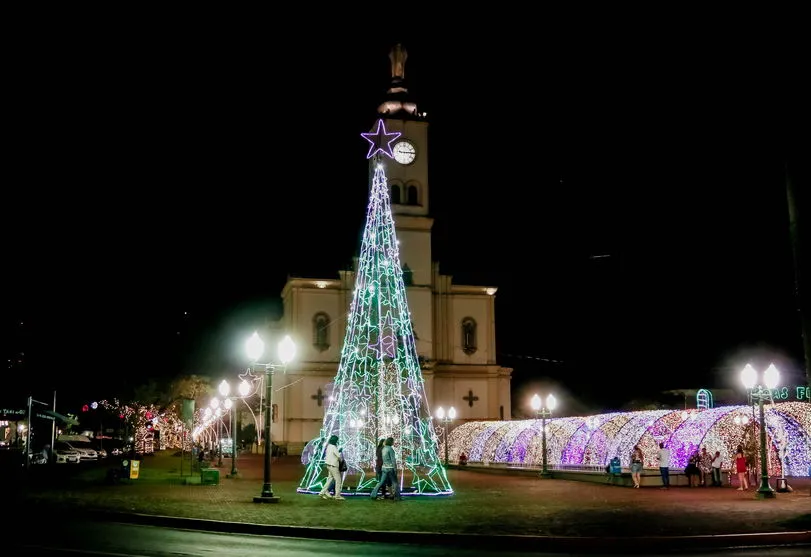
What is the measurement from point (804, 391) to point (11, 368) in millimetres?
41071

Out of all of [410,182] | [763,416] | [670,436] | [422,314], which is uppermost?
[410,182]

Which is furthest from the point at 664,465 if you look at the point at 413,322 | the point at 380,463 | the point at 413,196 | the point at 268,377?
the point at 413,196

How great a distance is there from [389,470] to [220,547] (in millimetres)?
8062

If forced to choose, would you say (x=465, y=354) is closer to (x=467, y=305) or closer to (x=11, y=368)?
(x=467, y=305)

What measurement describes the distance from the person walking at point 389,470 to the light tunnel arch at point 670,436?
11.9m

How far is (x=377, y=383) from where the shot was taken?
968 inches

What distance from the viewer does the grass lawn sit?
15.5 meters

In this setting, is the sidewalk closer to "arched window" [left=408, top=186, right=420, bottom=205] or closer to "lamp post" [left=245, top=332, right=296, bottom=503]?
"lamp post" [left=245, top=332, right=296, bottom=503]

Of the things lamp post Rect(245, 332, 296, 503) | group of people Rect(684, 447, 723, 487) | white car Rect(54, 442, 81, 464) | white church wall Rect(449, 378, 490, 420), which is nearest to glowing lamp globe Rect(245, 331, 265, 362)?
lamp post Rect(245, 332, 296, 503)

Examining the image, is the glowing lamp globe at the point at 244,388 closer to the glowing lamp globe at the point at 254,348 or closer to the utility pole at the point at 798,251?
the glowing lamp globe at the point at 254,348

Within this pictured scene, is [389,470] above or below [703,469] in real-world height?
above

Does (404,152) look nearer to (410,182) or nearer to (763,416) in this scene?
(410,182)

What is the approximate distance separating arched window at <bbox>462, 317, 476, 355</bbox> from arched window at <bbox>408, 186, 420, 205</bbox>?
393 inches

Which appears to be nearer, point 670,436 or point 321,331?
point 670,436
